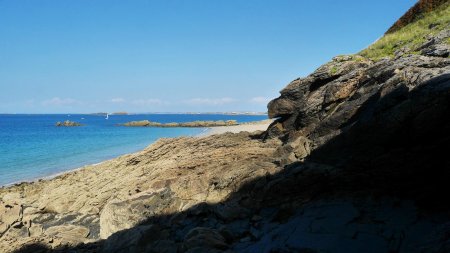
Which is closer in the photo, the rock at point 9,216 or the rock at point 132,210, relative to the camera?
the rock at point 132,210

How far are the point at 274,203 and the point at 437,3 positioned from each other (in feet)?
83.3

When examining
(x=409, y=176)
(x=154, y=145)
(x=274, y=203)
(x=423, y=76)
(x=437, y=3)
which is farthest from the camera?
(x=437, y=3)

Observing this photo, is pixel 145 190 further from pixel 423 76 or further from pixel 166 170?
pixel 423 76

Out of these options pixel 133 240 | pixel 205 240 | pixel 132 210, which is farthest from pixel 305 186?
pixel 132 210

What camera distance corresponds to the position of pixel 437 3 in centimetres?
2831

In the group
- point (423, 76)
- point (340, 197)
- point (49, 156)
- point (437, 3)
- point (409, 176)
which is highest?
point (437, 3)

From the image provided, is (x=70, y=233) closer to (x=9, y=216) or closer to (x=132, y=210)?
(x=132, y=210)

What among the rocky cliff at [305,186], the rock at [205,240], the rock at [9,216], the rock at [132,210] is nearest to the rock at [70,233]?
the rocky cliff at [305,186]

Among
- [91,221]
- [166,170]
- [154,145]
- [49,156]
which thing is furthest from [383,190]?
[49,156]

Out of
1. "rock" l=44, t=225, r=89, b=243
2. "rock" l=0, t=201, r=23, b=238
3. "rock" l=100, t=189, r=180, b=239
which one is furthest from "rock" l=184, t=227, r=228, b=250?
"rock" l=0, t=201, r=23, b=238

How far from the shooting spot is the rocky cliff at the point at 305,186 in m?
8.95

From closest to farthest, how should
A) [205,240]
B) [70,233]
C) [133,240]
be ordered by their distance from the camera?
[205,240] < [133,240] < [70,233]

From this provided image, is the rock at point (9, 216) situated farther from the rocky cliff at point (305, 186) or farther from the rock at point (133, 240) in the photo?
the rock at point (133, 240)

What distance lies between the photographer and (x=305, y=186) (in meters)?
11.5
